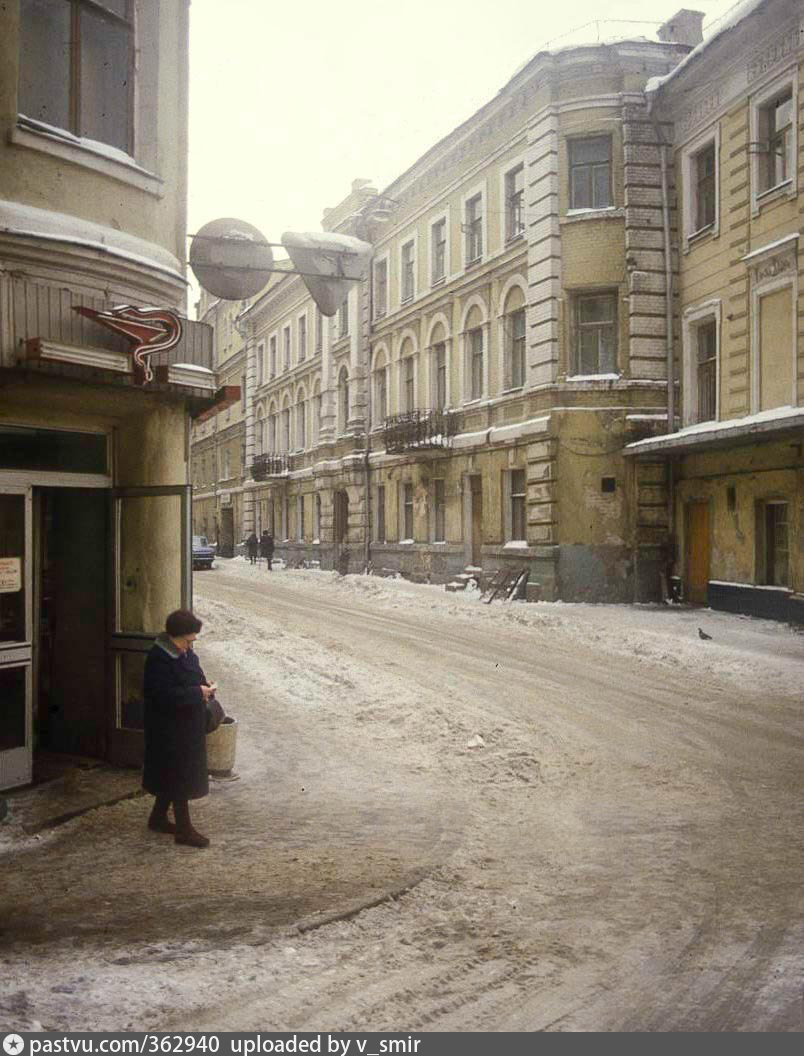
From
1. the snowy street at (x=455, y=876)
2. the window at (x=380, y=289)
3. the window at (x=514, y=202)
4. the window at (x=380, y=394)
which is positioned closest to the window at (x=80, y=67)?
the snowy street at (x=455, y=876)

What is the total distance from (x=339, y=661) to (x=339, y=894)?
8356mm

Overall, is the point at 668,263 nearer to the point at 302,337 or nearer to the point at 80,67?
the point at 80,67

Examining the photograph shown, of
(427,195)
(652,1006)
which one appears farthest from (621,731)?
(427,195)

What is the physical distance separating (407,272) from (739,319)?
14242 mm

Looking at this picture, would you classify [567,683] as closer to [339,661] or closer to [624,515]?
[339,661]

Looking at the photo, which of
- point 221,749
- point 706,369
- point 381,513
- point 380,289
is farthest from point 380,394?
point 221,749

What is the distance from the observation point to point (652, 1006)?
405 centimetres

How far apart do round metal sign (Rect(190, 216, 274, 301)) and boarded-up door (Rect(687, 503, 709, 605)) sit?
1441 cm

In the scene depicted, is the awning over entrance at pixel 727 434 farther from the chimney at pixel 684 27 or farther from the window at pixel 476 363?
the chimney at pixel 684 27

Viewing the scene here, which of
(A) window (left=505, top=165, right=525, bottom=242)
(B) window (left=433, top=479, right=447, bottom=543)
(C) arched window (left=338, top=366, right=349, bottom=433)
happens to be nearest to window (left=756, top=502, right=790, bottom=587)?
(A) window (left=505, top=165, right=525, bottom=242)

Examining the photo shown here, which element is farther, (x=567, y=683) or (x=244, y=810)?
(x=567, y=683)

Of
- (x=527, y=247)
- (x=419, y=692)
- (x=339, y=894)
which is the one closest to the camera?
(x=339, y=894)

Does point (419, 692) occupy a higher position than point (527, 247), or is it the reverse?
point (527, 247)

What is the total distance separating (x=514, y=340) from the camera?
82.7ft
